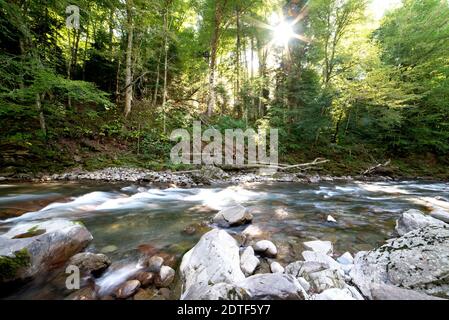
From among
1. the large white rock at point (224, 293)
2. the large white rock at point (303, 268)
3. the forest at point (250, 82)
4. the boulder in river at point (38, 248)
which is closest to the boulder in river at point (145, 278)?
the large white rock at point (224, 293)

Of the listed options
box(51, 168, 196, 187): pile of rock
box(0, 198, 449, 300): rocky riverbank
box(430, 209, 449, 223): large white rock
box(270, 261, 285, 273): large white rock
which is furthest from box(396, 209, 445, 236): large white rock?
box(51, 168, 196, 187): pile of rock

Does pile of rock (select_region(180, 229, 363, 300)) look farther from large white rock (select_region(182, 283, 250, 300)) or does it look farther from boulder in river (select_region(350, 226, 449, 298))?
boulder in river (select_region(350, 226, 449, 298))

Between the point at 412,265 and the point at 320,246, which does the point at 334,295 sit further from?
the point at 320,246

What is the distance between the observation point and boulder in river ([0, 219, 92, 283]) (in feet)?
8.45

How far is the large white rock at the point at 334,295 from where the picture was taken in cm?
228

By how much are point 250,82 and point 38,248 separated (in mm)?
13954

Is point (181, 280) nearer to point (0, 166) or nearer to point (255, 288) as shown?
point (255, 288)

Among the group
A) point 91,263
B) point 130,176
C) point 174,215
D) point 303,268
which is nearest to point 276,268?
point 303,268

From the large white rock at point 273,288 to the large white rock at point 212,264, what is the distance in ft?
0.91

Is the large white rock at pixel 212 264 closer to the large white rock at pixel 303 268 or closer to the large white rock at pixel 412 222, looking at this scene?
the large white rock at pixel 303 268

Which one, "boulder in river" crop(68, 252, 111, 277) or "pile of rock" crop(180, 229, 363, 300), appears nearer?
"pile of rock" crop(180, 229, 363, 300)

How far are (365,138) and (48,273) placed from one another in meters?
17.9

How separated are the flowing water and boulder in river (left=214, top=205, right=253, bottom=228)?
→ 0.83ft
